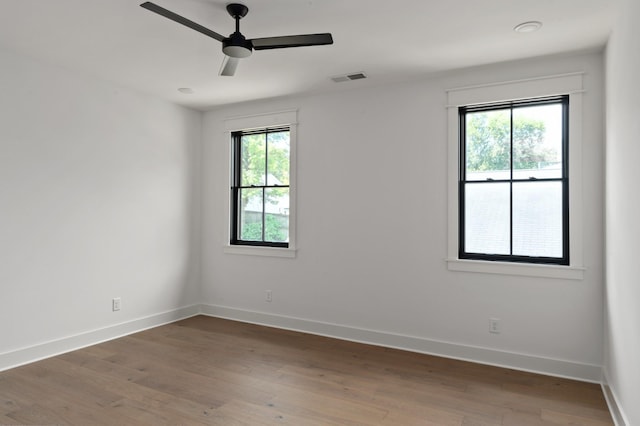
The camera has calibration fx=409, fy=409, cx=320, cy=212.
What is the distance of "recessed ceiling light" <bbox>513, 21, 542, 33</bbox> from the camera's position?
111 inches

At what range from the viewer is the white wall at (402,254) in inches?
131

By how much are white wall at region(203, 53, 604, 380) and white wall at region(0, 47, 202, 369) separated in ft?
2.43

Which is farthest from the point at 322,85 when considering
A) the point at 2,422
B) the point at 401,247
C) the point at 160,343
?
the point at 2,422

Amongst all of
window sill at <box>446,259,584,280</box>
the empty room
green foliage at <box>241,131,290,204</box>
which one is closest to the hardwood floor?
the empty room

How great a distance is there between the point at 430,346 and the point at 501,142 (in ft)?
6.58

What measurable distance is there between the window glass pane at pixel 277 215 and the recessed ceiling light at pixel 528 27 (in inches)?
111

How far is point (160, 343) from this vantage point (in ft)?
13.5

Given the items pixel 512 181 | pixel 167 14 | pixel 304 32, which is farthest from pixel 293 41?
pixel 512 181

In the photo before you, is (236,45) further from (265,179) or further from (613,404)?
(613,404)

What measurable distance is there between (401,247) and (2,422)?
331cm

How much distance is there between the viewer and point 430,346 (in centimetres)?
389

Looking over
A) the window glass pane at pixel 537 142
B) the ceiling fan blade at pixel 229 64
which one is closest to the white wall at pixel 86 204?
the ceiling fan blade at pixel 229 64

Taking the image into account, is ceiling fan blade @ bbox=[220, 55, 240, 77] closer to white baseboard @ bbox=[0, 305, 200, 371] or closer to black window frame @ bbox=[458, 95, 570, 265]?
black window frame @ bbox=[458, 95, 570, 265]

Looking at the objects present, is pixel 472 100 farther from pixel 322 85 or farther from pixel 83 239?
pixel 83 239
